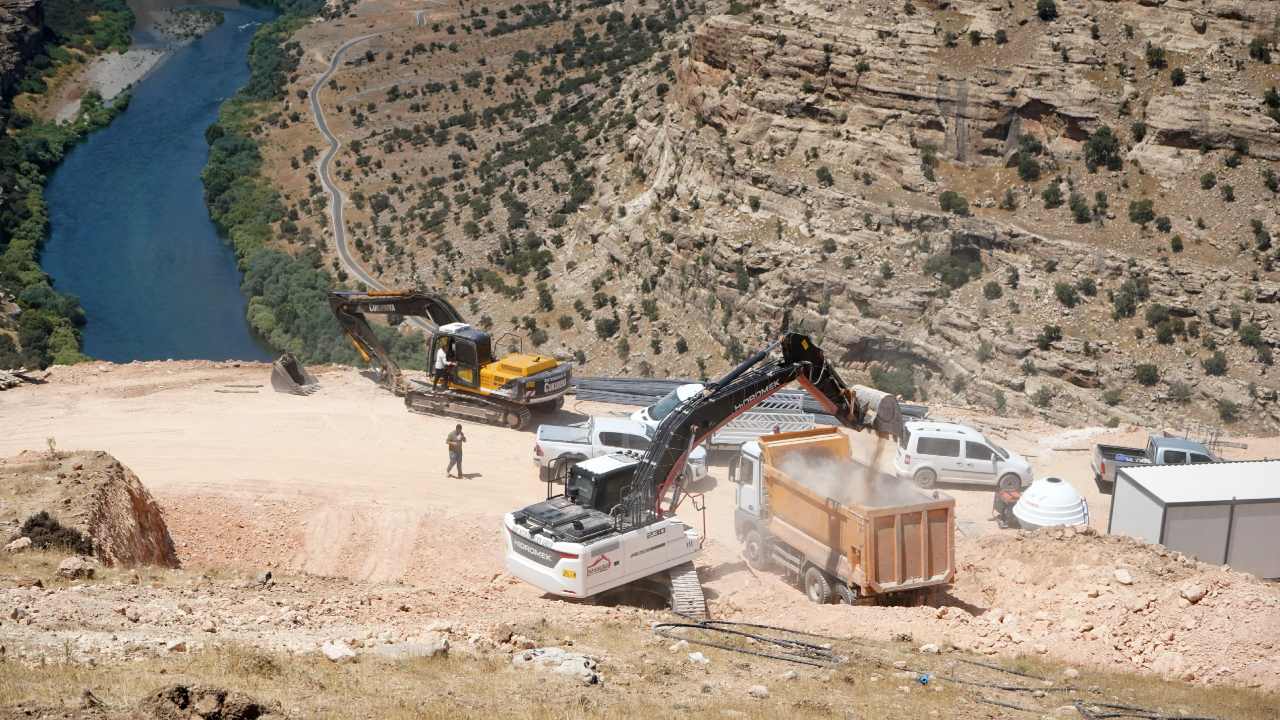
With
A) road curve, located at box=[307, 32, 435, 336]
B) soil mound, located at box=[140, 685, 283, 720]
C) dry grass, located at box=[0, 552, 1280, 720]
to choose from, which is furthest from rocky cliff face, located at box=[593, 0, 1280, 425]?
soil mound, located at box=[140, 685, 283, 720]

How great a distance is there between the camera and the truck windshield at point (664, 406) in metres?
27.4

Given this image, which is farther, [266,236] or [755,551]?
[266,236]

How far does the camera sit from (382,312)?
32.8 meters

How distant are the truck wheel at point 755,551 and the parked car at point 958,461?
19.9ft

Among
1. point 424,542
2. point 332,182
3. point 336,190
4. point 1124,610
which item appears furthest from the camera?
point 332,182

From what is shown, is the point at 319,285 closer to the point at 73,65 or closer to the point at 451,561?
the point at 451,561

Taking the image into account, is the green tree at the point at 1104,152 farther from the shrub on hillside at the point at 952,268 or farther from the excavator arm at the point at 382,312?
the excavator arm at the point at 382,312

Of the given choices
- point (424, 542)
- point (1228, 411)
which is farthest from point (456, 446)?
point (1228, 411)

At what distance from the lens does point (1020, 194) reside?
40781 millimetres

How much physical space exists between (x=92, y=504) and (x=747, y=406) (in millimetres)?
10727

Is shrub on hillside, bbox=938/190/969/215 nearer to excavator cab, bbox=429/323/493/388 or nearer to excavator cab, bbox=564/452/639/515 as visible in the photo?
excavator cab, bbox=429/323/493/388

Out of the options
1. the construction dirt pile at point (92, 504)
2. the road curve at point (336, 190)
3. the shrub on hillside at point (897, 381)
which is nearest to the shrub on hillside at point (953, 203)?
the shrub on hillside at point (897, 381)

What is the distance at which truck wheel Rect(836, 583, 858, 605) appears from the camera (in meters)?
18.8

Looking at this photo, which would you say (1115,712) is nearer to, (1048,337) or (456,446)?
(456,446)
